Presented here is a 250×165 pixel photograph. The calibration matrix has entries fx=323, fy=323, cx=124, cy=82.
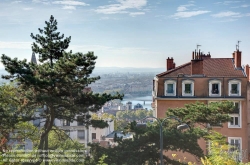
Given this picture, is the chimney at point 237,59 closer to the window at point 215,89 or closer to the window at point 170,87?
the window at point 215,89

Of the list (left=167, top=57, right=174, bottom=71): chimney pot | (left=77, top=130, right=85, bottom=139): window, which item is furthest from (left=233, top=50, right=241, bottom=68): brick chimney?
(left=77, top=130, right=85, bottom=139): window

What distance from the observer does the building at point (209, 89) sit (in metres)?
20.9

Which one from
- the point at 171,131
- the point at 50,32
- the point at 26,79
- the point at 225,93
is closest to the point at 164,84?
the point at 225,93

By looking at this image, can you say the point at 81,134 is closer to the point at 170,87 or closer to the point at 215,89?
the point at 170,87

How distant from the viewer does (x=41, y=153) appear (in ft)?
43.4

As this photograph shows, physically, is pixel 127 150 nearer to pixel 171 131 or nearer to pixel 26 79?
pixel 171 131

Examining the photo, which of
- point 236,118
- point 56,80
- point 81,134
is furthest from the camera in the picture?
point 81,134

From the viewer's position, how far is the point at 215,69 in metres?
22.5

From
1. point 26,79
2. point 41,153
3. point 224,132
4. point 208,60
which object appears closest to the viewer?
point 26,79

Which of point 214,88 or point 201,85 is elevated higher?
point 201,85

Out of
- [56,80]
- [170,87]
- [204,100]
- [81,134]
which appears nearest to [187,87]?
[170,87]

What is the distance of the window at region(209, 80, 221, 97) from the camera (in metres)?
21.5

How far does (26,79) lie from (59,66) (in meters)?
1.34

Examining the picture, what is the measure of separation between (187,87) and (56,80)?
11.4m
